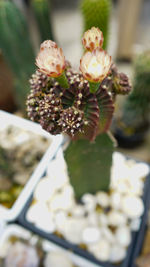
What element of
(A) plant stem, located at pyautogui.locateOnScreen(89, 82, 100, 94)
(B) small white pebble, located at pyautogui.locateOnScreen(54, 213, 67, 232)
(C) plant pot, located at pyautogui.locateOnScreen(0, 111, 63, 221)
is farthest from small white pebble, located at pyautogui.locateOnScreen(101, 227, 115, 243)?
(A) plant stem, located at pyautogui.locateOnScreen(89, 82, 100, 94)

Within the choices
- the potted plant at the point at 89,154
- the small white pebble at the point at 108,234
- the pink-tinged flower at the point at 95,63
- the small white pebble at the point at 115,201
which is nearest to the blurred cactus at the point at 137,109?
the potted plant at the point at 89,154

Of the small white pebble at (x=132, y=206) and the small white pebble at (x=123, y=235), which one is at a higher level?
the small white pebble at (x=132, y=206)

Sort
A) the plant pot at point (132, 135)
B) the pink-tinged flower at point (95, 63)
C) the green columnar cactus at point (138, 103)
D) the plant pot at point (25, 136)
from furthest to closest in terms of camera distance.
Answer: the plant pot at point (132, 135) < the green columnar cactus at point (138, 103) < the plant pot at point (25, 136) < the pink-tinged flower at point (95, 63)

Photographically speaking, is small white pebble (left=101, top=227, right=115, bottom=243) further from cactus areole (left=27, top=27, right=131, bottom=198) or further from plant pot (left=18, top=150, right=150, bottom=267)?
cactus areole (left=27, top=27, right=131, bottom=198)

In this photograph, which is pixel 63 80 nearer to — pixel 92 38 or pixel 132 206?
pixel 92 38

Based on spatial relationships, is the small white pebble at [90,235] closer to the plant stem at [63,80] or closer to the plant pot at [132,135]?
the plant stem at [63,80]

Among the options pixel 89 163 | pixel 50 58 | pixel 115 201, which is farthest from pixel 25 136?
pixel 50 58

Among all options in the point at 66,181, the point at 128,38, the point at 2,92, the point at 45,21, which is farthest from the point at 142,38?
the point at 66,181
